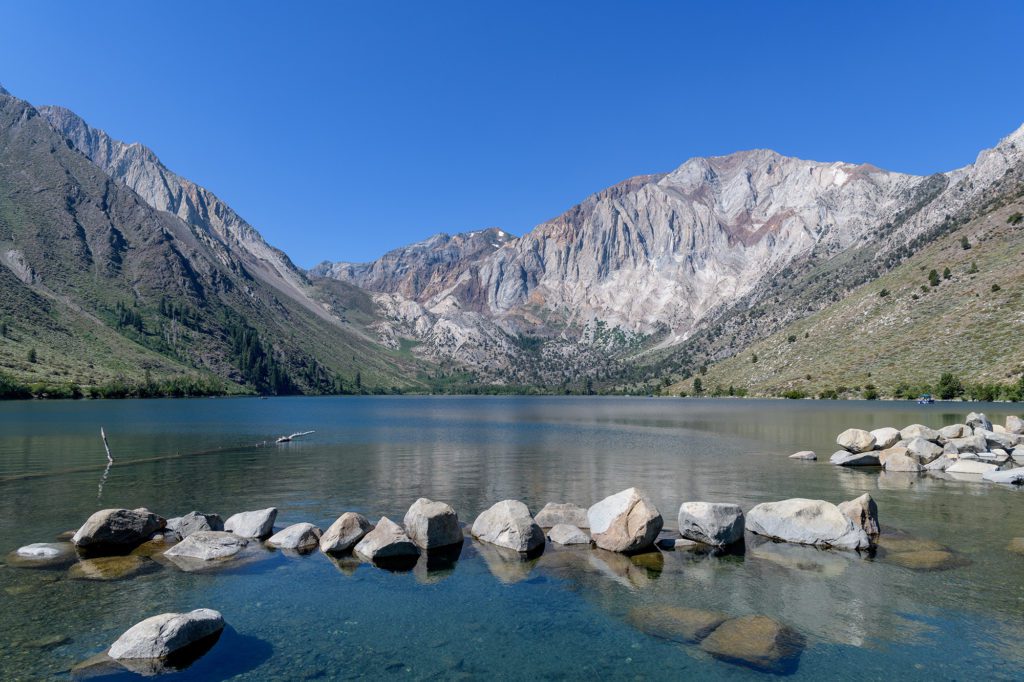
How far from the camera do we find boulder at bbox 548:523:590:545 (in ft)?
96.9

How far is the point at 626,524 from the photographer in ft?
93.2

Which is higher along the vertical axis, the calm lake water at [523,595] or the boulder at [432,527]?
the boulder at [432,527]

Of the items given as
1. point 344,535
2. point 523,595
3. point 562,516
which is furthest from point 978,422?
Result: point 344,535

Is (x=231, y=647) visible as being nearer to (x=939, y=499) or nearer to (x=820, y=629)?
(x=820, y=629)

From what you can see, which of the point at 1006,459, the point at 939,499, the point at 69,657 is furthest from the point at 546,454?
the point at 69,657

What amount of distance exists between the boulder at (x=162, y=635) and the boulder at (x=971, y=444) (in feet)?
215

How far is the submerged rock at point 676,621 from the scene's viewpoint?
61.0ft

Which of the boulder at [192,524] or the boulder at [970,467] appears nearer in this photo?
the boulder at [192,524]

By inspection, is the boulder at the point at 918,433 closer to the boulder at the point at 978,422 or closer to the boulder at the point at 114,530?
the boulder at the point at 978,422

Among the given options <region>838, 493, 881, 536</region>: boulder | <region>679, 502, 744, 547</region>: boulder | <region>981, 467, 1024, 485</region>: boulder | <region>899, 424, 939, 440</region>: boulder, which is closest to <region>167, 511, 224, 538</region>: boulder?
<region>679, 502, 744, 547</region>: boulder

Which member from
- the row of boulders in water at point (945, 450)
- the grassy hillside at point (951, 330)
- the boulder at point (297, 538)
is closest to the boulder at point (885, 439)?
the row of boulders in water at point (945, 450)

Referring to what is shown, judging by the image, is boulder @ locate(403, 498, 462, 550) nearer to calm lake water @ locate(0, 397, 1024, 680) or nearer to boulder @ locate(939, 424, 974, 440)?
calm lake water @ locate(0, 397, 1024, 680)

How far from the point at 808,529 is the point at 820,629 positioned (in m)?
11.6

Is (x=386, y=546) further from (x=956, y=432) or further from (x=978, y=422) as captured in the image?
(x=978, y=422)
